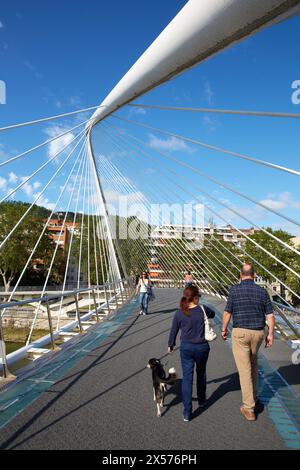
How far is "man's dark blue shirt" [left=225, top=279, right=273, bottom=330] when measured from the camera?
368 centimetres

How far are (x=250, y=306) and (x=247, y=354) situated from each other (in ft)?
1.44

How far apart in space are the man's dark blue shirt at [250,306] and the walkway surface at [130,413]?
0.78 m

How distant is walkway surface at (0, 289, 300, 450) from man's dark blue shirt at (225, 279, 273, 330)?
2.57 ft

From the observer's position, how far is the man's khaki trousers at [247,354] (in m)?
3.59

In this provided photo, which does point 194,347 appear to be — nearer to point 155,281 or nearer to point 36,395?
point 36,395

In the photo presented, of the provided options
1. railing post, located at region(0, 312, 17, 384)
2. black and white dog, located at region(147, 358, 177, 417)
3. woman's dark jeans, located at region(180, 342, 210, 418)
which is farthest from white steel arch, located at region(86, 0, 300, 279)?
railing post, located at region(0, 312, 17, 384)

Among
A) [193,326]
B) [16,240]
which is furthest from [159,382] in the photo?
[16,240]

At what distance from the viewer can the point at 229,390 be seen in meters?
4.24

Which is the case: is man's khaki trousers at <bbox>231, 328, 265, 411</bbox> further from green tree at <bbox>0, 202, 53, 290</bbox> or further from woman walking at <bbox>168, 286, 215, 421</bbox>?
green tree at <bbox>0, 202, 53, 290</bbox>

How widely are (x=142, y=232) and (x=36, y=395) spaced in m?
25.1

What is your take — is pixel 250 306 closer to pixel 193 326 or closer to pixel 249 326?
pixel 249 326

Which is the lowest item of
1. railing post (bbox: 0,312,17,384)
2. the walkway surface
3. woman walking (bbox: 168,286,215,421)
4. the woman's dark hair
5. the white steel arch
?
the walkway surface

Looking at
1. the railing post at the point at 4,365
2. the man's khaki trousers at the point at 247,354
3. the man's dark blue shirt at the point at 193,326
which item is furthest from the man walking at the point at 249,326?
the railing post at the point at 4,365
